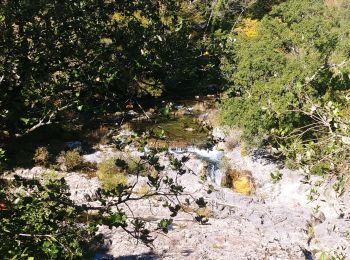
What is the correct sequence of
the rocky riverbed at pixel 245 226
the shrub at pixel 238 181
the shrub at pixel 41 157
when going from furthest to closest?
the shrub at pixel 41 157 < the shrub at pixel 238 181 < the rocky riverbed at pixel 245 226

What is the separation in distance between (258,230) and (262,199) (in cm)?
316

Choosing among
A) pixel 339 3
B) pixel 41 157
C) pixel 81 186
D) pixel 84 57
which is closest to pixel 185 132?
pixel 81 186

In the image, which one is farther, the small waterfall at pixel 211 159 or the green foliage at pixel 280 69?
the small waterfall at pixel 211 159

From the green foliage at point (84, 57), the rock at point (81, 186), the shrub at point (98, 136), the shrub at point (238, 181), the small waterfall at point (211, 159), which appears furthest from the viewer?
the shrub at point (98, 136)

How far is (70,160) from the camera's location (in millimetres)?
19812

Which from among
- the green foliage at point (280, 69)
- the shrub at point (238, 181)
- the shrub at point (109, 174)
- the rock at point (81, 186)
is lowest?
the shrub at point (238, 181)

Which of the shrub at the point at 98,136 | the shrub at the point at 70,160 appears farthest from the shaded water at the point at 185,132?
the shrub at the point at 70,160

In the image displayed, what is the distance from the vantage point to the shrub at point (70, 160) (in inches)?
777

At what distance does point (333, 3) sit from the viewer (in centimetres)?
4516

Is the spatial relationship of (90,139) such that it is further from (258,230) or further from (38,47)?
(38,47)

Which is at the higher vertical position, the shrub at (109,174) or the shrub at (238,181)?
the shrub at (109,174)

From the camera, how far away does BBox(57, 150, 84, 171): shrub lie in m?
19.7

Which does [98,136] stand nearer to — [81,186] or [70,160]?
[70,160]

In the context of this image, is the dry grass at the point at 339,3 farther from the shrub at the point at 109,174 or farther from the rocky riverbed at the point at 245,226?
the shrub at the point at 109,174
